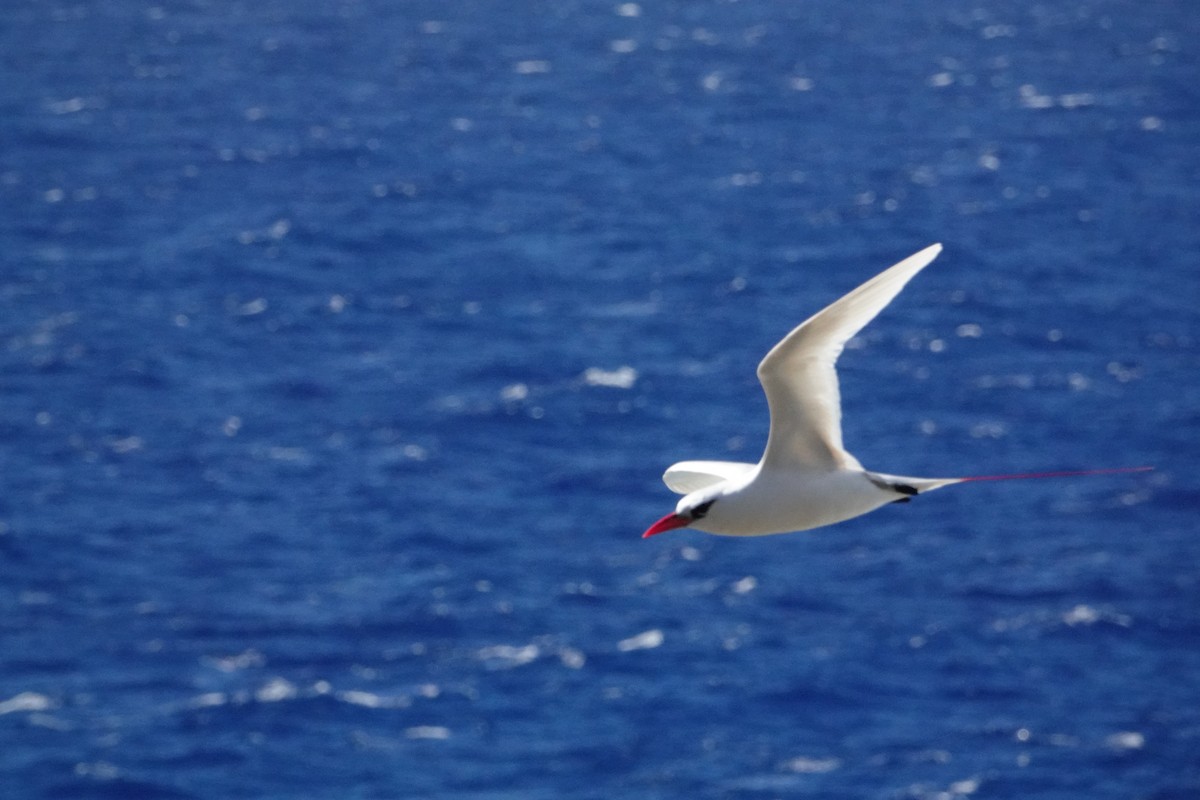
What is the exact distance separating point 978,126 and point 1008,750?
213 feet

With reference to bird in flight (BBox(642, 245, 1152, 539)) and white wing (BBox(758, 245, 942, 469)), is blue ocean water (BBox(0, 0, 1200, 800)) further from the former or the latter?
white wing (BBox(758, 245, 942, 469))

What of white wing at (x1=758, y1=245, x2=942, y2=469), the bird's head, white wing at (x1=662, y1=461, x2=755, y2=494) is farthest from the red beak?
white wing at (x1=662, y1=461, x2=755, y2=494)

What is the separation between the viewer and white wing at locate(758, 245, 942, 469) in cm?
1792

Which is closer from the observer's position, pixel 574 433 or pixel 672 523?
pixel 672 523

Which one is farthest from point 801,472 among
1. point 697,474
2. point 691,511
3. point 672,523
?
point 697,474

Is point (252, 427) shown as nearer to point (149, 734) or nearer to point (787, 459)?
point (149, 734)

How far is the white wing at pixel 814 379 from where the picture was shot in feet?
58.8

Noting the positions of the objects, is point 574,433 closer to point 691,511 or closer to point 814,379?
point 691,511

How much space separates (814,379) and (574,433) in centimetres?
5597

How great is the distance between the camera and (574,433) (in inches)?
2950

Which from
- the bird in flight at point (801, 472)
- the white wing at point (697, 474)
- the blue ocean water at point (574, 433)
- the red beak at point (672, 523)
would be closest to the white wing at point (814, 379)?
the bird in flight at point (801, 472)

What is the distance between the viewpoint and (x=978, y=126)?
117 m

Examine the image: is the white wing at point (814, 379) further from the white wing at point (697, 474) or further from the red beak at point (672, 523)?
the white wing at point (697, 474)

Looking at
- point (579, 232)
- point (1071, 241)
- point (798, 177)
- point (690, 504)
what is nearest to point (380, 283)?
point (579, 232)
